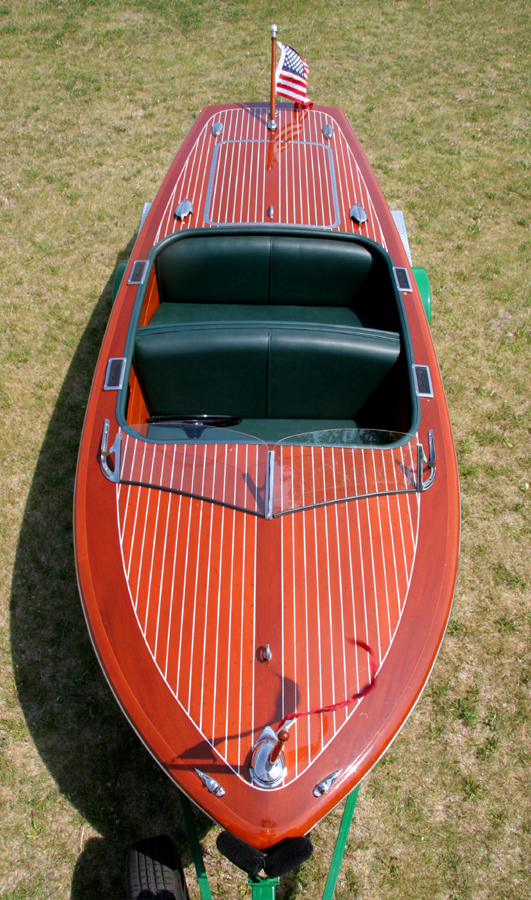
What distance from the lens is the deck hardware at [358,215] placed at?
3.50m

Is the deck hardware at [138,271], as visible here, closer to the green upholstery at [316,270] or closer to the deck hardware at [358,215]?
the green upholstery at [316,270]

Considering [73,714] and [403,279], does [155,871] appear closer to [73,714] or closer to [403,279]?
[73,714]

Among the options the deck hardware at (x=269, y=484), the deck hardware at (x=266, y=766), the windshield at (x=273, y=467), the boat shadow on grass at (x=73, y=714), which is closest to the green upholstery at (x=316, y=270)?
the windshield at (x=273, y=467)

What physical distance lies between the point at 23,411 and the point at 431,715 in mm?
3469

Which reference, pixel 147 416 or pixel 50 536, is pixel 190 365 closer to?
pixel 147 416

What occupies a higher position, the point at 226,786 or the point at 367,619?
the point at 367,619

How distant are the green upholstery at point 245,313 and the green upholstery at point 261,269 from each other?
46 millimetres

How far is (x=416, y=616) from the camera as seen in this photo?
2.23 m

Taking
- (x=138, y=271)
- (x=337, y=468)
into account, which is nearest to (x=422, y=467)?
(x=337, y=468)

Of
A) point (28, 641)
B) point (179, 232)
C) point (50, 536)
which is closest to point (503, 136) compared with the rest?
point (179, 232)

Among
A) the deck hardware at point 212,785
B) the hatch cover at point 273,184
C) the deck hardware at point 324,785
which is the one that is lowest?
the deck hardware at point 212,785

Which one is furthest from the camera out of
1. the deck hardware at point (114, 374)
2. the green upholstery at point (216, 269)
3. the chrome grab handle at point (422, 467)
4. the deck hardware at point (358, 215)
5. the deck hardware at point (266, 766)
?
the deck hardware at point (358, 215)

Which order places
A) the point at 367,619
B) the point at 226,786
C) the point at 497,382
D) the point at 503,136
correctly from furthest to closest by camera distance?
the point at 503,136
the point at 497,382
the point at 367,619
the point at 226,786

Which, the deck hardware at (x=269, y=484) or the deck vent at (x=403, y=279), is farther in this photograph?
the deck vent at (x=403, y=279)
